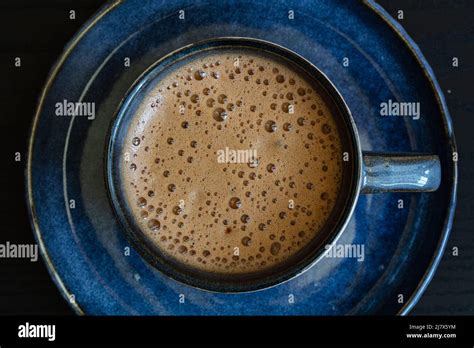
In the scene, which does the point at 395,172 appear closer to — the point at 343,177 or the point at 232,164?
the point at 343,177
